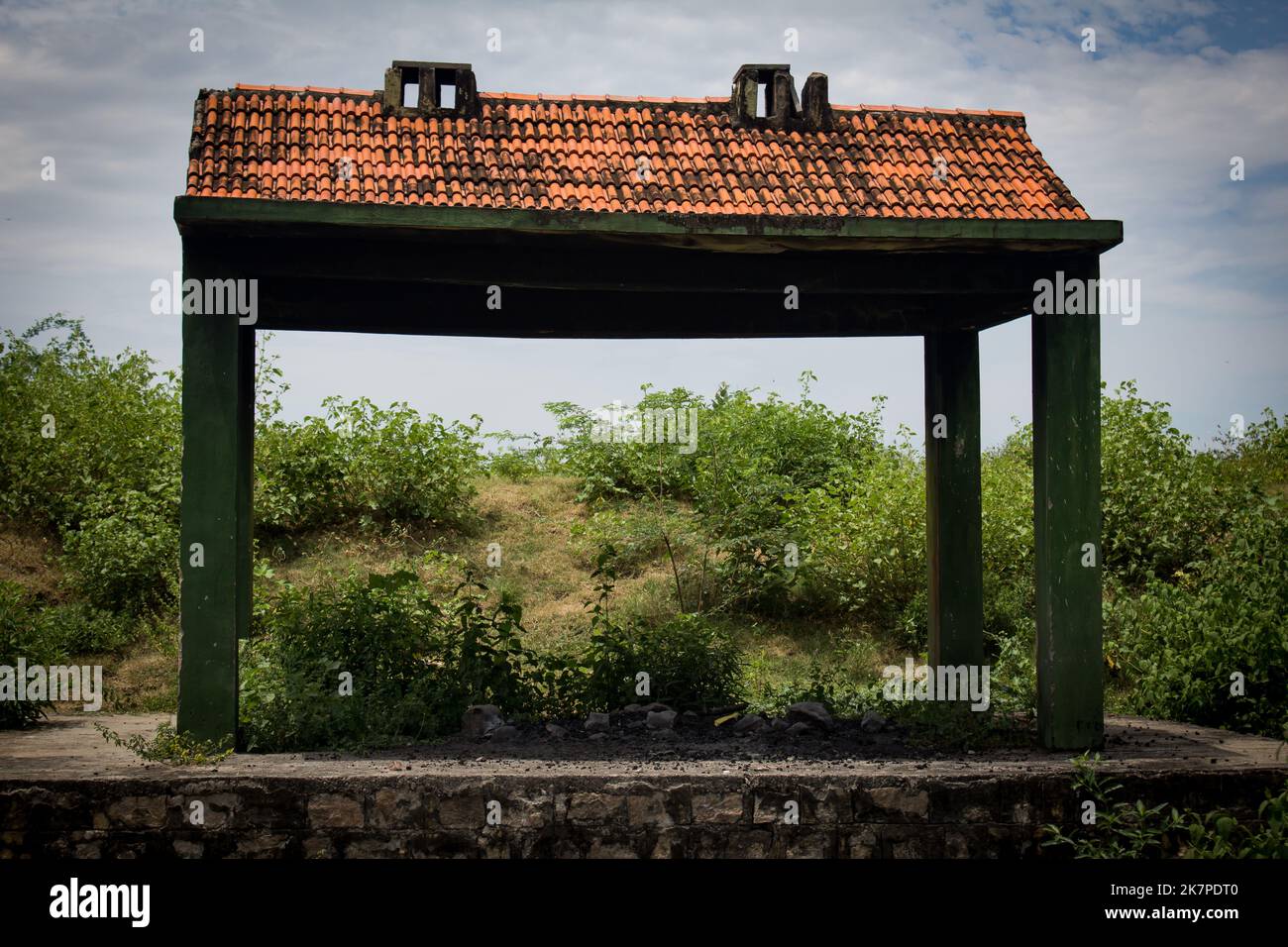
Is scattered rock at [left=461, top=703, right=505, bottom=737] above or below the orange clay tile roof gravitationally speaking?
below

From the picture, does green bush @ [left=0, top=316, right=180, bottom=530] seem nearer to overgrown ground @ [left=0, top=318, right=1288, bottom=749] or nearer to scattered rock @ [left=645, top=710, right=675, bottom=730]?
overgrown ground @ [left=0, top=318, right=1288, bottom=749]

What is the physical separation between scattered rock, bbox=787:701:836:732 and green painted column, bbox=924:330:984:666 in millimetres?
1430

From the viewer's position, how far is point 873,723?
774cm

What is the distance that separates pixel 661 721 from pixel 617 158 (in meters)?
3.96

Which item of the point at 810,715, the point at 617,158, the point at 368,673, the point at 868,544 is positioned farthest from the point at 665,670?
the point at 868,544

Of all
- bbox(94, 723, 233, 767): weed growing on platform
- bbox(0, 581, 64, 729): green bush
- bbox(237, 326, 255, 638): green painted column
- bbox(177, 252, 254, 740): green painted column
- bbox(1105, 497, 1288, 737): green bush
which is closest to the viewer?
bbox(94, 723, 233, 767): weed growing on platform

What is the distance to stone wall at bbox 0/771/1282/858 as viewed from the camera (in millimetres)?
5914

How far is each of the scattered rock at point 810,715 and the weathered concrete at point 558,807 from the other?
1424 millimetres

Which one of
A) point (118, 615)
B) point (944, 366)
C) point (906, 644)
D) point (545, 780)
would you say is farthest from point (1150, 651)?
point (118, 615)

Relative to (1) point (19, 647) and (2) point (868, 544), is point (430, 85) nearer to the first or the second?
(1) point (19, 647)

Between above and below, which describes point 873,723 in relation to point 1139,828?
above

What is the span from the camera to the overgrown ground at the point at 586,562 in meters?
8.02

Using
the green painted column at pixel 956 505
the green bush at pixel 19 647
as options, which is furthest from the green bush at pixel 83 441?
the green painted column at pixel 956 505

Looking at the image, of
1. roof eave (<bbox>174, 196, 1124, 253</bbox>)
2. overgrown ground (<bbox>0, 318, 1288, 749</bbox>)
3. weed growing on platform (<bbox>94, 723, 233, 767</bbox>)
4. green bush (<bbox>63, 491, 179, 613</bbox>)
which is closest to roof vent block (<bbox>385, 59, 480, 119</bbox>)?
roof eave (<bbox>174, 196, 1124, 253</bbox>)
